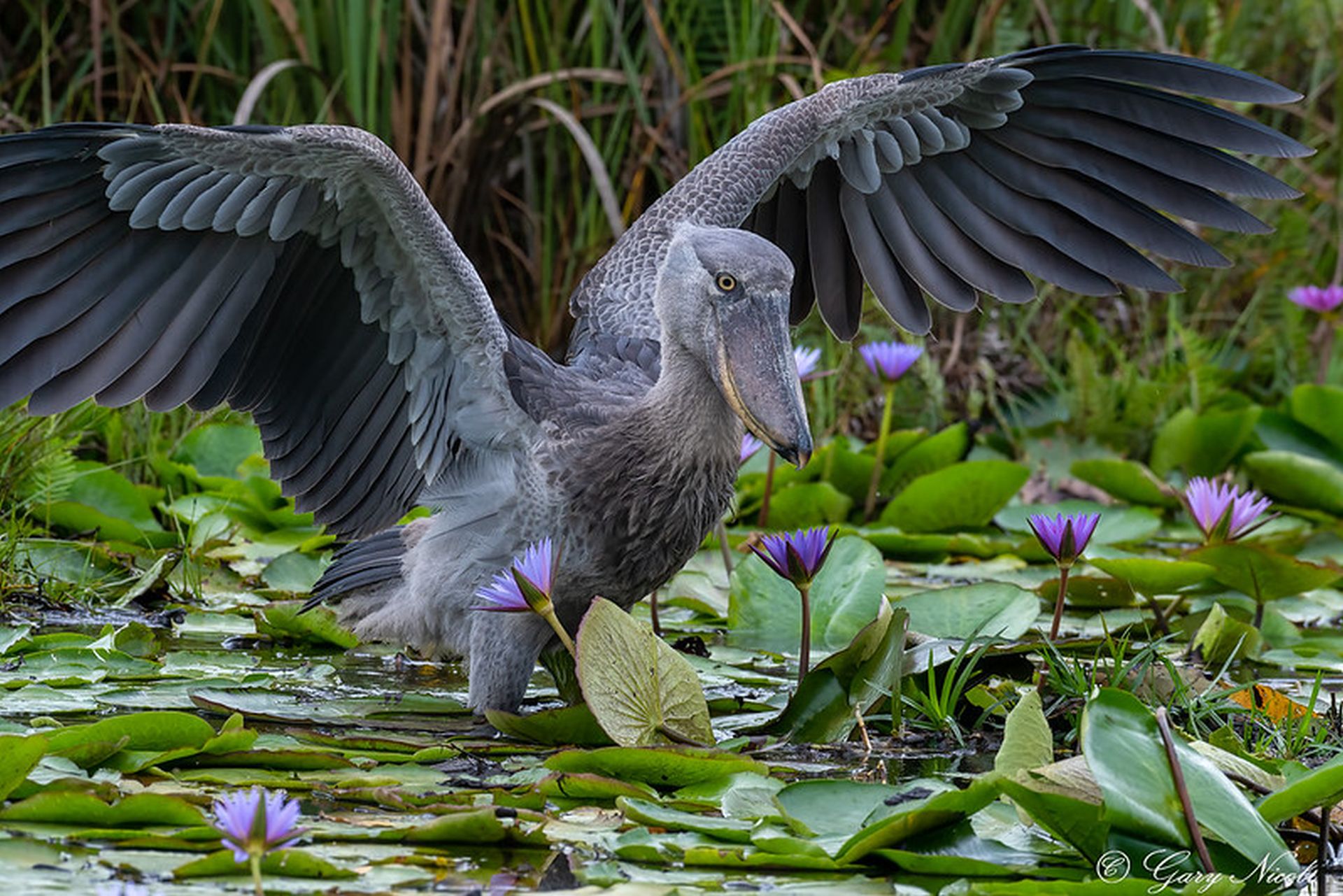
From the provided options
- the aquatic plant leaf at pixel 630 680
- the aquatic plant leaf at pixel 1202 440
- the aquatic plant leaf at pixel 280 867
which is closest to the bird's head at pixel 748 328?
the aquatic plant leaf at pixel 630 680

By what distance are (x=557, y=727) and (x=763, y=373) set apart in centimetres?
77

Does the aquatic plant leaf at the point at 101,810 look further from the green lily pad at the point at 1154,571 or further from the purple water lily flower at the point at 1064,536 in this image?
the green lily pad at the point at 1154,571

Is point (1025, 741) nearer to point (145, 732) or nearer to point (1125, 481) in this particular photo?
point (145, 732)

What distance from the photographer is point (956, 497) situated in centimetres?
527

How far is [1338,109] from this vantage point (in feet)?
25.9

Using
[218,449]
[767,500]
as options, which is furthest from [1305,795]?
[218,449]

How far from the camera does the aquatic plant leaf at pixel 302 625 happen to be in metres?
4.13

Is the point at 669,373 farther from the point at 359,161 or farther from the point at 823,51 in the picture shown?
the point at 823,51

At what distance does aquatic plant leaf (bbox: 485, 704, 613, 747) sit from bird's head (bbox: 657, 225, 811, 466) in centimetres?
62

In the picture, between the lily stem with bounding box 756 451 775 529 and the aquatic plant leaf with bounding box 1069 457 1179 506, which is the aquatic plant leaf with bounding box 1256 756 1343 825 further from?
the aquatic plant leaf with bounding box 1069 457 1179 506

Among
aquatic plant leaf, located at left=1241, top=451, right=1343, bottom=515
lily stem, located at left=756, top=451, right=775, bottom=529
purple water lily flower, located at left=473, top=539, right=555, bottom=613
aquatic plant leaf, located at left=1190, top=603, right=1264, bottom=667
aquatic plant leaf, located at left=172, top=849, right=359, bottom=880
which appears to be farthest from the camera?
aquatic plant leaf, located at left=1241, top=451, right=1343, bottom=515

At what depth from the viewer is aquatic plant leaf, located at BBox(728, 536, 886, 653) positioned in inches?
161

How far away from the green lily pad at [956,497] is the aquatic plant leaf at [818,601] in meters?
1.06

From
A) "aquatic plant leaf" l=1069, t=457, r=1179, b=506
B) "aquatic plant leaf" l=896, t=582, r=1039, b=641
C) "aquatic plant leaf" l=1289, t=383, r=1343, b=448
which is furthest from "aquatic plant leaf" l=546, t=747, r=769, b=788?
"aquatic plant leaf" l=1289, t=383, r=1343, b=448
